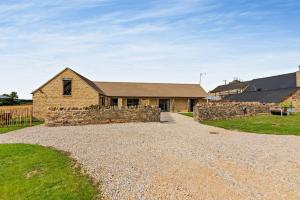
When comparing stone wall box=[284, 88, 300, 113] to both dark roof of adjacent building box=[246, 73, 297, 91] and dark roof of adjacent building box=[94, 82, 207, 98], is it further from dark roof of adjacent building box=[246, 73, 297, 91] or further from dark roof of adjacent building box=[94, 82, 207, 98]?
dark roof of adjacent building box=[94, 82, 207, 98]

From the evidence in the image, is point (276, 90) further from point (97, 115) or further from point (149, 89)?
point (97, 115)

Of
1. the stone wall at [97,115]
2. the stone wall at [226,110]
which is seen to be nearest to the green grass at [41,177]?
the stone wall at [97,115]

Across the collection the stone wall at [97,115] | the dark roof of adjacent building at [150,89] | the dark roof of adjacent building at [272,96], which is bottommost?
the stone wall at [97,115]

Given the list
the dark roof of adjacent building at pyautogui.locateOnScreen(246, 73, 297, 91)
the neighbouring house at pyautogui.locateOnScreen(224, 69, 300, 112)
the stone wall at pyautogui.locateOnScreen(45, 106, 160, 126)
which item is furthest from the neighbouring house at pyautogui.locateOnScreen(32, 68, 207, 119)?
the dark roof of adjacent building at pyautogui.locateOnScreen(246, 73, 297, 91)

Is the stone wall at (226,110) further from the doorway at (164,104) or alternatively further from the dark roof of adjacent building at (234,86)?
the dark roof of adjacent building at (234,86)

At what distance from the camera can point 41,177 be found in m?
7.57

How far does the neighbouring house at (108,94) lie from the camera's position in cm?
2867

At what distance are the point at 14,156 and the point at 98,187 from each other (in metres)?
5.03

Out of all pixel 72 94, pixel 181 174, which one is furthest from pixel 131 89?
pixel 181 174

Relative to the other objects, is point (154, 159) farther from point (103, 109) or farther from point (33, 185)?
point (103, 109)

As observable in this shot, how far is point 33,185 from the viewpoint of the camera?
7.08 m

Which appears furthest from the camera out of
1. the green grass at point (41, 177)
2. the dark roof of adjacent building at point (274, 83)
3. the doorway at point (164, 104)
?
the dark roof of adjacent building at point (274, 83)

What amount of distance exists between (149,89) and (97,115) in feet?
79.5

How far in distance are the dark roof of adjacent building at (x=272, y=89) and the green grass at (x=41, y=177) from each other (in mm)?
32773
